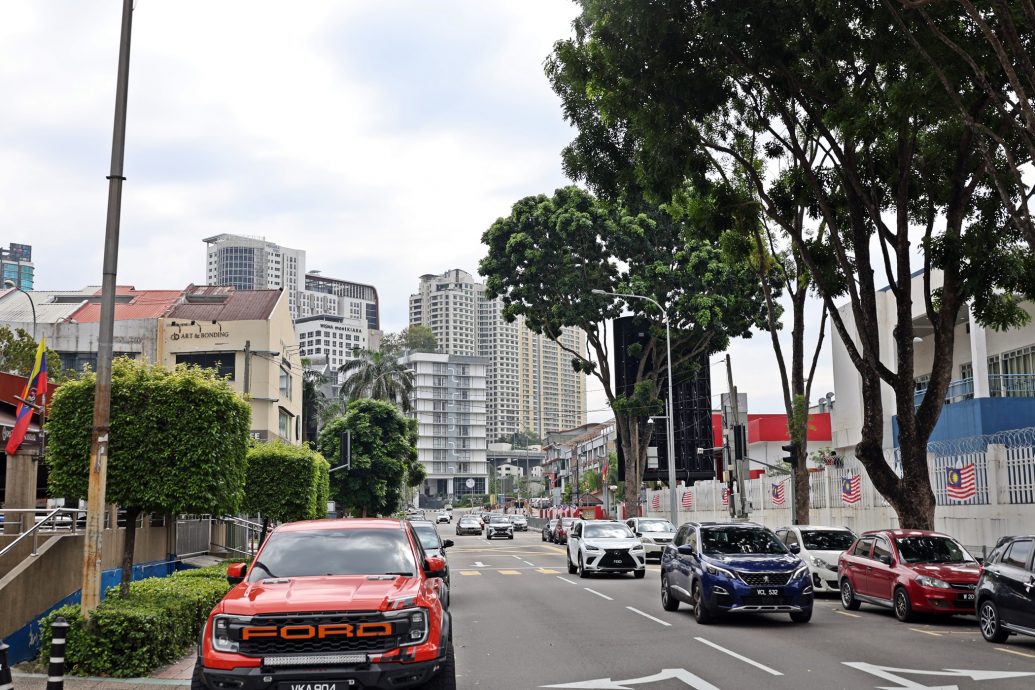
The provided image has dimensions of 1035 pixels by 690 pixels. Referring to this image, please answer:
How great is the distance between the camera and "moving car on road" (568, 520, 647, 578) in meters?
29.4

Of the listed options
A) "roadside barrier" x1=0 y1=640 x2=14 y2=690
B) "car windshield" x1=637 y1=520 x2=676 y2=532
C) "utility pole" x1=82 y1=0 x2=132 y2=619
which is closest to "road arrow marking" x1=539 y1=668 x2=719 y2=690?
"roadside barrier" x1=0 y1=640 x2=14 y2=690

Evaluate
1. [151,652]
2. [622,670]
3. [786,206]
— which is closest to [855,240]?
[786,206]

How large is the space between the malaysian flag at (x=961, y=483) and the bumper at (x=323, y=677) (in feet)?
69.2

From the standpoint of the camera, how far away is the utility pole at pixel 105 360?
41.0 ft

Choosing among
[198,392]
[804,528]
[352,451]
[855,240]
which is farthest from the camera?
[352,451]

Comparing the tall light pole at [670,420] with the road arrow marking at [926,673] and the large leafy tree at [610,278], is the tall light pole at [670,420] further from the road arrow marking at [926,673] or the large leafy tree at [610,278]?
the road arrow marking at [926,673]

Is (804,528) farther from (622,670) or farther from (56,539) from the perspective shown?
(56,539)

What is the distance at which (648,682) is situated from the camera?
1155 cm

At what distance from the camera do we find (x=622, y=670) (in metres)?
12.4

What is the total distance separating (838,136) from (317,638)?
16351 millimetres

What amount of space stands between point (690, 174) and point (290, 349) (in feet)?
141

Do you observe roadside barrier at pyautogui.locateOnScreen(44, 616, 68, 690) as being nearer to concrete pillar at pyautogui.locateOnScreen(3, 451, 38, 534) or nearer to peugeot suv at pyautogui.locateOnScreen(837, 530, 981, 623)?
peugeot suv at pyautogui.locateOnScreen(837, 530, 981, 623)

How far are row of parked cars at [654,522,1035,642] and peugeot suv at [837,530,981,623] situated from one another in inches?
0.6

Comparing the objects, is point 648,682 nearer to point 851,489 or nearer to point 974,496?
point 974,496
